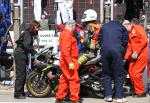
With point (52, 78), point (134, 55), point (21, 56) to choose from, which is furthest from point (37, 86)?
point (134, 55)

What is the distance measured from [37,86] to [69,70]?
110 centimetres

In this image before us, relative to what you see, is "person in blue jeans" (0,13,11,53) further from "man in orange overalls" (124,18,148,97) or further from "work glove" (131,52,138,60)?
"work glove" (131,52,138,60)

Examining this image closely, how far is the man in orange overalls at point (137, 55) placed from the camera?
41.6 feet

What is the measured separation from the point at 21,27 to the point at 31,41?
6.65 feet

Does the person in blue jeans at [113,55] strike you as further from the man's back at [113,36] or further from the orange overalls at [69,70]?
the orange overalls at [69,70]

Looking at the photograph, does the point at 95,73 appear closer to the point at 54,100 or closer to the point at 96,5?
the point at 54,100

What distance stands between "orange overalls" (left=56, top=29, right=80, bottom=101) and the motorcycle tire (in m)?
0.64

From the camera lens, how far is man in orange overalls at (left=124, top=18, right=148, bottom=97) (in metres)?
Result: 12.7

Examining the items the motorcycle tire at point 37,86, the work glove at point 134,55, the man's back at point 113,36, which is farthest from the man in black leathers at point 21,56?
the work glove at point 134,55

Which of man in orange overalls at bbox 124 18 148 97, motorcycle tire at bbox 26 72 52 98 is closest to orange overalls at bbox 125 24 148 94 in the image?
man in orange overalls at bbox 124 18 148 97

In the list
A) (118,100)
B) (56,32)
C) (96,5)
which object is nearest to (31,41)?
(118,100)

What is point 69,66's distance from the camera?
1178 cm

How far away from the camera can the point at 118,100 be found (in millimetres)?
12156

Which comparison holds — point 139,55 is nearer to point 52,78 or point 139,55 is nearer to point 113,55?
point 113,55
